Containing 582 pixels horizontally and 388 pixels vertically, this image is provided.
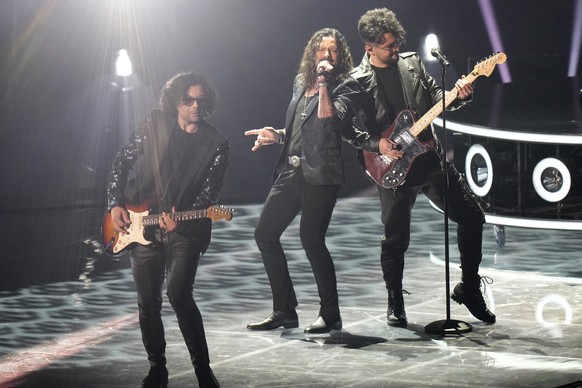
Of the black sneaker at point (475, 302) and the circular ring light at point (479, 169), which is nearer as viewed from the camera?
the black sneaker at point (475, 302)

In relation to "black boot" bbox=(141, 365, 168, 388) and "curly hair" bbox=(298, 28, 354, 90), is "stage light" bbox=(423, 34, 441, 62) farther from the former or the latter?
"black boot" bbox=(141, 365, 168, 388)

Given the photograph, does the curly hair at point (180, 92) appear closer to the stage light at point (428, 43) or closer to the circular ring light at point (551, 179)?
the circular ring light at point (551, 179)

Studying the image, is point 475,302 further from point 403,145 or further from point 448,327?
point 403,145

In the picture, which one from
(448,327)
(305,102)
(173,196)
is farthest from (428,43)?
(173,196)

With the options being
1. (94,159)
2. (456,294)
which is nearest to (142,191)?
(456,294)

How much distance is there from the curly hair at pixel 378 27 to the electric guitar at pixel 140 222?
5.85 ft

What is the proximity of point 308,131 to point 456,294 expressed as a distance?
4.49ft

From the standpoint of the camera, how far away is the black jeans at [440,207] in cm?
782

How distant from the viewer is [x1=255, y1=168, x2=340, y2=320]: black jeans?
25.2 feet

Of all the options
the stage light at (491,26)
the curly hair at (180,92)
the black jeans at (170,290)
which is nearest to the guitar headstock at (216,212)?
the black jeans at (170,290)

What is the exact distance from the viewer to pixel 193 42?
17.9 metres

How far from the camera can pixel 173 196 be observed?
643 cm

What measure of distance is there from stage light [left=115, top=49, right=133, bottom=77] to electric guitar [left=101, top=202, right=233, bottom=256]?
32.8 feet

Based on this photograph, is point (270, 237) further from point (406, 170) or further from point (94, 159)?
point (94, 159)
